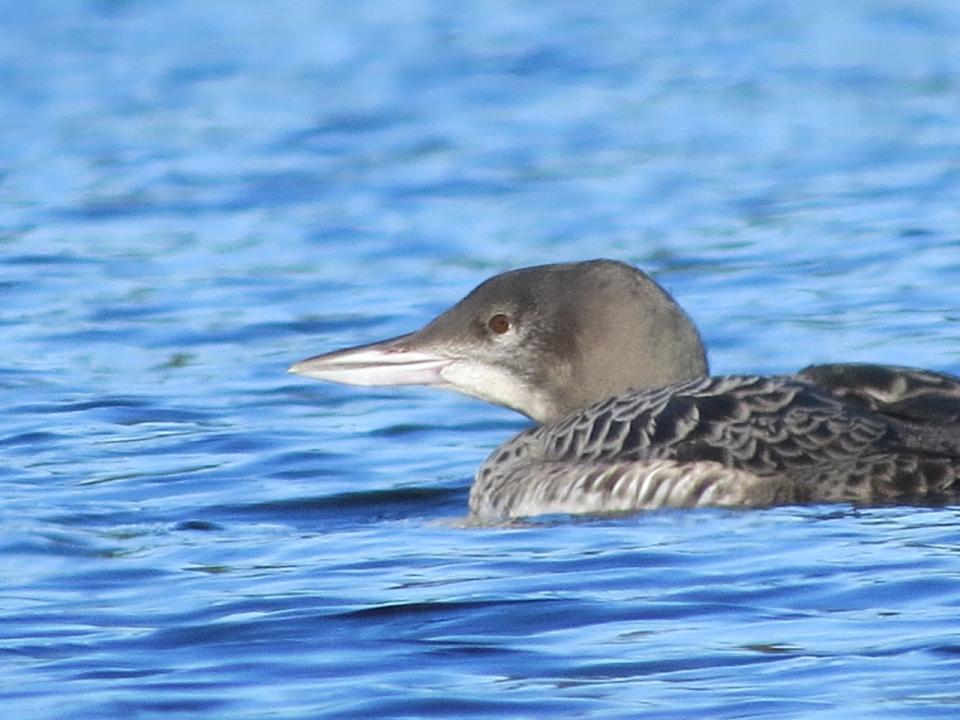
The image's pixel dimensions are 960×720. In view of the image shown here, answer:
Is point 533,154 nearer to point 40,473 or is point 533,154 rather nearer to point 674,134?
point 674,134

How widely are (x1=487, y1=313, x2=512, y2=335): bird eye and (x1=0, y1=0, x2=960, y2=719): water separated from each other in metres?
0.54

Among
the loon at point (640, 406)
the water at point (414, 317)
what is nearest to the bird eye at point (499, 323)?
the loon at point (640, 406)

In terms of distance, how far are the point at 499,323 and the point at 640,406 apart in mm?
822

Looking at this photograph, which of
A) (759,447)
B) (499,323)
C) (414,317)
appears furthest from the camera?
(414,317)

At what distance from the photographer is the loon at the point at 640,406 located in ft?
22.2

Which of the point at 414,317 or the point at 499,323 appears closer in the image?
the point at 499,323

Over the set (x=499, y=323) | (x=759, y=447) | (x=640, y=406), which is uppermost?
(x=499, y=323)

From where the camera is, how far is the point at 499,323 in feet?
25.7

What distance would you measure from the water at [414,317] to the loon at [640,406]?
0.37 feet

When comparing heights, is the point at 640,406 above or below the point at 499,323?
below

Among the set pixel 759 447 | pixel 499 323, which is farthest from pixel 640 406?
pixel 499 323

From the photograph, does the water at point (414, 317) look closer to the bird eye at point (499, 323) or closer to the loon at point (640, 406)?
the loon at point (640, 406)

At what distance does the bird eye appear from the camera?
783cm

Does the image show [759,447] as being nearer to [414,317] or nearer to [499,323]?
[499,323]
